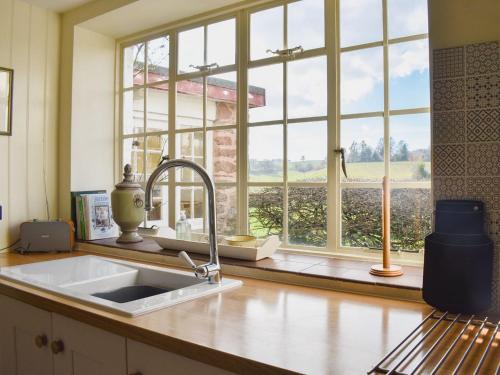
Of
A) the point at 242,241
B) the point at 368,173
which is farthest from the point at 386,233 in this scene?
the point at 242,241

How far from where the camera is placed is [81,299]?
1.28 m

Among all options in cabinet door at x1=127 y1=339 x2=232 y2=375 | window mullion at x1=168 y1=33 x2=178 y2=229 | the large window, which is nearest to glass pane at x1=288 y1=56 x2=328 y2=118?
the large window

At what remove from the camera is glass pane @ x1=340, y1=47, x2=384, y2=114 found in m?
1.75

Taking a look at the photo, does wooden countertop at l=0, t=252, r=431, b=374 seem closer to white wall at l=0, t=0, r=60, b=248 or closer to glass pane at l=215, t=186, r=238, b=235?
glass pane at l=215, t=186, r=238, b=235

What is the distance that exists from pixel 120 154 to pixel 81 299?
1.60m

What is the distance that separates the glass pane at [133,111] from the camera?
2615 mm

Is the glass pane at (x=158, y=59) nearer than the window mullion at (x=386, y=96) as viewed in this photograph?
No

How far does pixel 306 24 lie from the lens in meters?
1.94

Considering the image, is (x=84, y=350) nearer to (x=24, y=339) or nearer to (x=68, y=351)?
(x=68, y=351)

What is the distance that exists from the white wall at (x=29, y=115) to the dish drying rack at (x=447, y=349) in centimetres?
219

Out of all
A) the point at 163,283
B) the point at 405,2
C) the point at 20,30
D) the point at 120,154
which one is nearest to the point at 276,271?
the point at 163,283

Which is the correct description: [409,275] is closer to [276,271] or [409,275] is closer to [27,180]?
[276,271]

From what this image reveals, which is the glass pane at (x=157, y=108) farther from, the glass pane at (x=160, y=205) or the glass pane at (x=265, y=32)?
the glass pane at (x=265, y=32)

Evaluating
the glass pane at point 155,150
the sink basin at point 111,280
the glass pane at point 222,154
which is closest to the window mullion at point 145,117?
the glass pane at point 155,150
